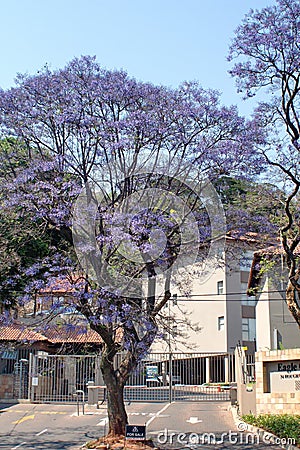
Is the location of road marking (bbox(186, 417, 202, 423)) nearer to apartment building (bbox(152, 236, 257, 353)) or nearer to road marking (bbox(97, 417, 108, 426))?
road marking (bbox(97, 417, 108, 426))

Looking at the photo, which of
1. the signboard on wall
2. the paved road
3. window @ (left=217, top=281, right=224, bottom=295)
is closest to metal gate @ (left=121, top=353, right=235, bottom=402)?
the paved road

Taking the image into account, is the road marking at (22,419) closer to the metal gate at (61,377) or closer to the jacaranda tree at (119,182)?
the metal gate at (61,377)

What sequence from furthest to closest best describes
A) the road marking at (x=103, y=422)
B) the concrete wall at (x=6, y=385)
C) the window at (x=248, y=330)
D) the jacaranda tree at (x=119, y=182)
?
the window at (x=248, y=330)
the concrete wall at (x=6, y=385)
the road marking at (x=103, y=422)
the jacaranda tree at (x=119, y=182)

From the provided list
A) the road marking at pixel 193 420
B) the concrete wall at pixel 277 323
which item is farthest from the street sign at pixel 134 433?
the concrete wall at pixel 277 323

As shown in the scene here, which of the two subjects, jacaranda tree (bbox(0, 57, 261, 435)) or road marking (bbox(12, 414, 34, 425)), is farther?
road marking (bbox(12, 414, 34, 425))

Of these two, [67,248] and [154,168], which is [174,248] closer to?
[154,168]

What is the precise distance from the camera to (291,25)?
1309 cm

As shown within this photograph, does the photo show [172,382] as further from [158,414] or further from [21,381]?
Result: [21,381]

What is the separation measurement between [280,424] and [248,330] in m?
21.4

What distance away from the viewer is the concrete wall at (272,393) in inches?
601

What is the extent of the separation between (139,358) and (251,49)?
23.6 ft

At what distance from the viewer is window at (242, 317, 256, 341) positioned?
115 feet

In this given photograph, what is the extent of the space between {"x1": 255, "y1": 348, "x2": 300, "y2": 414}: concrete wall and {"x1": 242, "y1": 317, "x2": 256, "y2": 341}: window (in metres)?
18.7

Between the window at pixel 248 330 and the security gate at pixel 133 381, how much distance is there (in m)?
8.14
